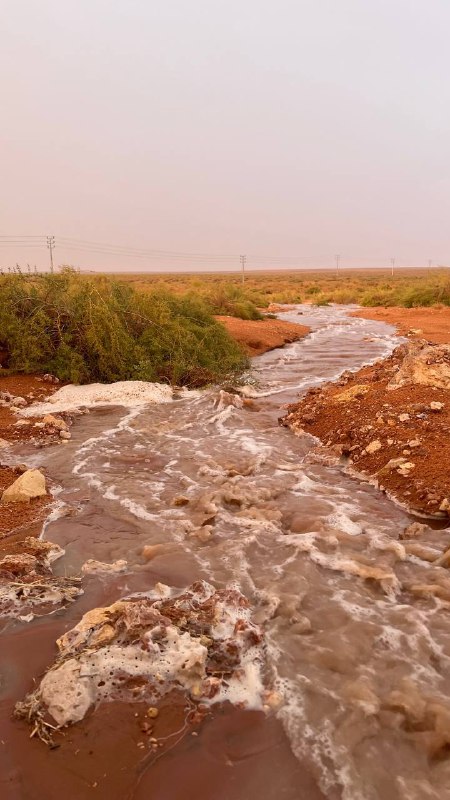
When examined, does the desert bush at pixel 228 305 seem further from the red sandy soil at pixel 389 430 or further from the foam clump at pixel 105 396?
the red sandy soil at pixel 389 430

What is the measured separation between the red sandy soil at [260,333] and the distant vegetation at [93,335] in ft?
11.8

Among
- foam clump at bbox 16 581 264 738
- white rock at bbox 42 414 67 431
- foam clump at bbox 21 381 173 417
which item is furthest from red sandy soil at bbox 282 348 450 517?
white rock at bbox 42 414 67 431

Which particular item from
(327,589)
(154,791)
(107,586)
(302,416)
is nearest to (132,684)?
(154,791)

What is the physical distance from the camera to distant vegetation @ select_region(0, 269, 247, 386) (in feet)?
33.3

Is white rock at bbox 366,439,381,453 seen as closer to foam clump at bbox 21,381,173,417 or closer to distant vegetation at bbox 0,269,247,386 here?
foam clump at bbox 21,381,173,417

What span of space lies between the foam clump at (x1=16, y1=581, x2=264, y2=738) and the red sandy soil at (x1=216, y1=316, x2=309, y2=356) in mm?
11630

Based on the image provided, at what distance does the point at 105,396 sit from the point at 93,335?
1.32m

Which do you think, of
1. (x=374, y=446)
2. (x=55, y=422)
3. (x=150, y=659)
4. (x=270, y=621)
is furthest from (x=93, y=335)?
(x=150, y=659)

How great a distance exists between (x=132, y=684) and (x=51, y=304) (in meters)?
9.18

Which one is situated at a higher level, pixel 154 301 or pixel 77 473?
pixel 154 301

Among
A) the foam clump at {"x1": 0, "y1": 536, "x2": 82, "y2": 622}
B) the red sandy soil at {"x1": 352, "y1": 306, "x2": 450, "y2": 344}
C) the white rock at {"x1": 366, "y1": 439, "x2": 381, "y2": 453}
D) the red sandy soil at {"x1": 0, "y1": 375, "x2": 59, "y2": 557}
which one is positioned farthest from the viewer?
the red sandy soil at {"x1": 352, "y1": 306, "x2": 450, "y2": 344}

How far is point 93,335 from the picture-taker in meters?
9.96

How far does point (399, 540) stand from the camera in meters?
4.37

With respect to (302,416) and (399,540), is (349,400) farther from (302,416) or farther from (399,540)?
(399,540)
